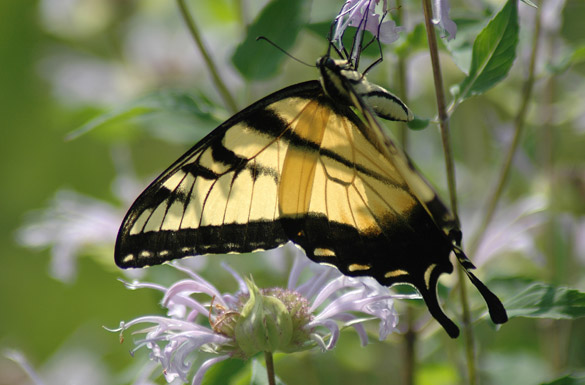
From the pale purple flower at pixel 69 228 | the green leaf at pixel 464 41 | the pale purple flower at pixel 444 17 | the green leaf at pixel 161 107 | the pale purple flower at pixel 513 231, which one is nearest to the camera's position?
the pale purple flower at pixel 444 17

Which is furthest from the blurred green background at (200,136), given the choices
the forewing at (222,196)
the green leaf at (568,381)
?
the forewing at (222,196)

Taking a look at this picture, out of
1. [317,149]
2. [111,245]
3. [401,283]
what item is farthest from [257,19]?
[111,245]

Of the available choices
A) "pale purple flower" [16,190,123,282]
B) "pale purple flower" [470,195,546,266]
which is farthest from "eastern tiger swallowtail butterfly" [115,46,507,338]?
"pale purple flower" [16,190,123,282]

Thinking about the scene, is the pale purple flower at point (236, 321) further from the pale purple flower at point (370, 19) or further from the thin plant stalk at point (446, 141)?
the pale purple flower at point (370, 19)

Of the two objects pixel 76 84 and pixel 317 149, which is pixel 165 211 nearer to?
pixel 317 149

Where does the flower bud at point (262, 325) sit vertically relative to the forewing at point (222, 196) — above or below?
below

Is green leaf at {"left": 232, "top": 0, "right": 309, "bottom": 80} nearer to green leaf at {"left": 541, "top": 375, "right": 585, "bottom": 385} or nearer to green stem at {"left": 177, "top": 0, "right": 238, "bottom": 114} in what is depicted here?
green stem at {"left": 177, "top": 0, "right": 238, "bottom": 114}

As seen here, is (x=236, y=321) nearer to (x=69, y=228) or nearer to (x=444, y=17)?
(x=444, y=17)
